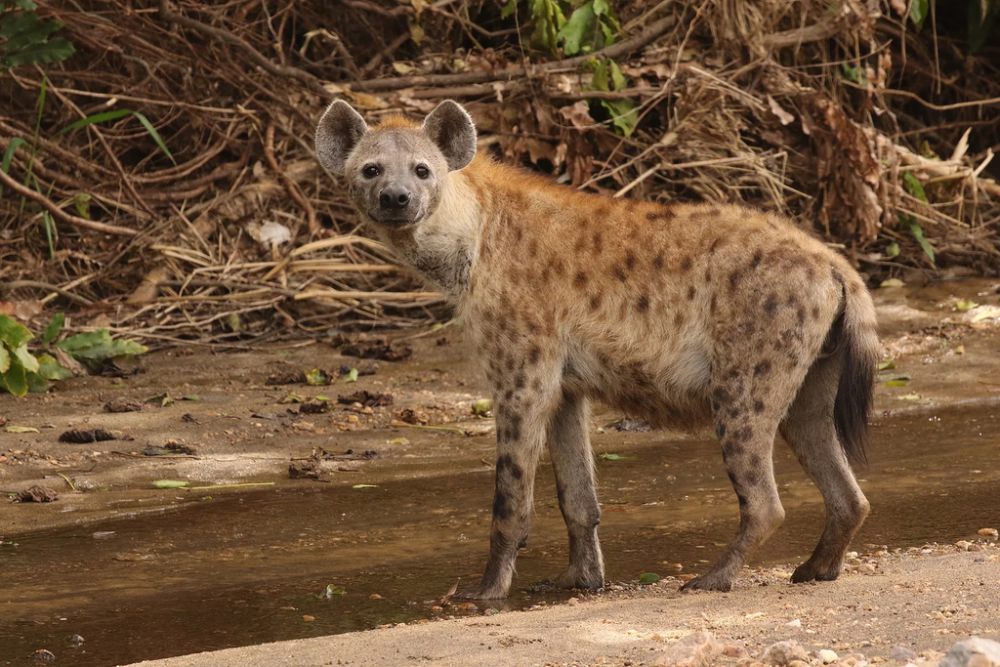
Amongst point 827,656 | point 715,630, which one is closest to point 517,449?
point 715,630

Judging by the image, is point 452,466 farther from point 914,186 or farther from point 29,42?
point 914,186

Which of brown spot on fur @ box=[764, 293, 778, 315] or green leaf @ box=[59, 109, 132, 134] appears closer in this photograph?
brown spot on fur @ box=[764, 293, 778, 315]

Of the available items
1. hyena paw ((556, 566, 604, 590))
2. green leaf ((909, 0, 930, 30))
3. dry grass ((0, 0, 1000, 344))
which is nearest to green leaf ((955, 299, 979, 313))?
dry grass ((0, 0, 1000, 344))

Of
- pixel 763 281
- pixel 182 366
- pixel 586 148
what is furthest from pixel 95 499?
pixel 586 148

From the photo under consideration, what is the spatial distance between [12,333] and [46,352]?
1.47 ft

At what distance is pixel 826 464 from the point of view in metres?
4.17

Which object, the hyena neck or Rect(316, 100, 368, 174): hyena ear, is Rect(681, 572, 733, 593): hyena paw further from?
Rect(316, 100, 368, 174): hyena ear

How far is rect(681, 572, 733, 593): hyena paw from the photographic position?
13.0ft

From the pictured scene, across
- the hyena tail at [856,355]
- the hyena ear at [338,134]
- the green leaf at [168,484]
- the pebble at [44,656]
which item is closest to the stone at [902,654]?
the hyena tail at [856,355]

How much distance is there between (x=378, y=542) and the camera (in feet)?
15.6

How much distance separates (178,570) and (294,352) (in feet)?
8.72

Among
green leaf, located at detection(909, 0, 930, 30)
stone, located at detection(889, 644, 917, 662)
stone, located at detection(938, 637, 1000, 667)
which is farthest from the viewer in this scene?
green leaf, located at detection(909, 0, 930, 30)

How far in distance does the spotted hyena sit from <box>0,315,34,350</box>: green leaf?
2.13 m

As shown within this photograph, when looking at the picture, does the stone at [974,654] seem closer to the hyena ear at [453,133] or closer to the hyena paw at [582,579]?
the hyena paw at [582,579]
